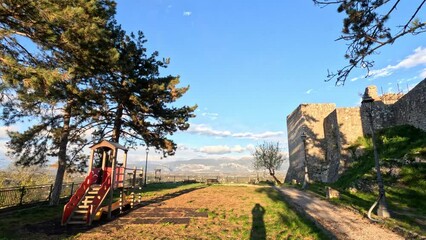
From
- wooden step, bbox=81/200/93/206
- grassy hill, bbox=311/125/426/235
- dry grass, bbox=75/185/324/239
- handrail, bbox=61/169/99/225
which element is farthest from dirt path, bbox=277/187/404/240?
handrail, bbox=61/169/99/225

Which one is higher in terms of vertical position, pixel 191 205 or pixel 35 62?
pixel 35 62

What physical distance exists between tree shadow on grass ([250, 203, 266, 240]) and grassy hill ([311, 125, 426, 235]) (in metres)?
4.14

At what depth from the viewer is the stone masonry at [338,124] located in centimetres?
1981

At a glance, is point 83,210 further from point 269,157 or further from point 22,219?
point 269,157

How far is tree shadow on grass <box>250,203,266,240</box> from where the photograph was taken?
858 cm

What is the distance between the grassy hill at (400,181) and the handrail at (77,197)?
1157 cm

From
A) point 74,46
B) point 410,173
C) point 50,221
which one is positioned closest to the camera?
point 74,46

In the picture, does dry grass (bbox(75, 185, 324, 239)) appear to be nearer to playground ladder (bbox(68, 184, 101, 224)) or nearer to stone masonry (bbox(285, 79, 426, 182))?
playground ladder (bbox(68, 184, 101, 224))

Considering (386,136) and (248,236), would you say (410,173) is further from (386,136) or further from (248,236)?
(248,236)

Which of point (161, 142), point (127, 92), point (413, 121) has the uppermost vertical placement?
point (127, 92)

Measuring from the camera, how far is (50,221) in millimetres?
10828

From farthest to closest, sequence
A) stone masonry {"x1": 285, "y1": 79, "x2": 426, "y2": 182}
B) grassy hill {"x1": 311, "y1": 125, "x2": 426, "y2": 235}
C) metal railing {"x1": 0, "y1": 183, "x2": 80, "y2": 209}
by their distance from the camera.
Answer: stone masonry {"x1": 285, "y1": 79, "x2": 426, "y2": 182}, metal railing {"x1": 0, "y1": 183, "x2": 80, "y2": 209}, grassy hill {"x1": 311, "y1": 125, "x2": 426, "y2": 235}

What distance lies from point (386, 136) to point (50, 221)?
23.4 m

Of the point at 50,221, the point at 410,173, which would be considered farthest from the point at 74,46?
the point at 410,173
